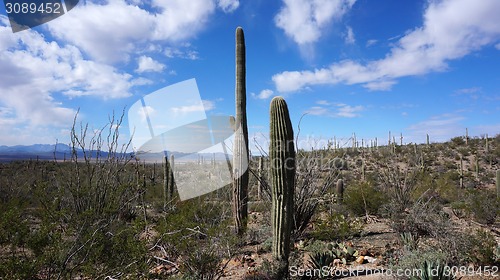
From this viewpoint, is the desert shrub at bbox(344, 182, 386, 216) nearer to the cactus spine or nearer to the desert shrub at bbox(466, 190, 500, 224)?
the desert shrub at bbox(466, 190, 500, 224)

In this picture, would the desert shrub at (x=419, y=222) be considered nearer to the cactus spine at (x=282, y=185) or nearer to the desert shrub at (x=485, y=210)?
the cactus spine at (x=282, y=185)

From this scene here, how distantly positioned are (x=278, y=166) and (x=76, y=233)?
301cm

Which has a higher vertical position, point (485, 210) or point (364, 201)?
point (364, 201)

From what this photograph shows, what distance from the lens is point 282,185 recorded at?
534 centimetres

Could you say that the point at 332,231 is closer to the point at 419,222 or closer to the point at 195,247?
the point at 419,222

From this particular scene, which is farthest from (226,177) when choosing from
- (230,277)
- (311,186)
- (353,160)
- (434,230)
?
(353,160)

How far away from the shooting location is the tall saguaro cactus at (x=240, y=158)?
7750 mm

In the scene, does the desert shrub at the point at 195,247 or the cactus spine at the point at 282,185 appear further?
the cactus spine at the point at 282,185

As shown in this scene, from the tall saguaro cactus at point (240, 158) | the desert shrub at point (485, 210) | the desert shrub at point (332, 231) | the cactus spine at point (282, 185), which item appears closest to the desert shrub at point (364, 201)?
the desert shrub at point (485, 210)

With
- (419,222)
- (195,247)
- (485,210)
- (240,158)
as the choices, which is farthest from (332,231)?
(485,210)

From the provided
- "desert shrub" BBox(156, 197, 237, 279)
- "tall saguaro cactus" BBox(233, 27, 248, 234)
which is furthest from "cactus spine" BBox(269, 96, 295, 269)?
"tall saguaro cactus" BBox(233, 27, 248, 234)

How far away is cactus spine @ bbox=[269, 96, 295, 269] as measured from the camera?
5324 mm

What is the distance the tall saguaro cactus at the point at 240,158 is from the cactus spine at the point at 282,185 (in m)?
2.40

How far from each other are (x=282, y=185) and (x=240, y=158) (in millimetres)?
2621
